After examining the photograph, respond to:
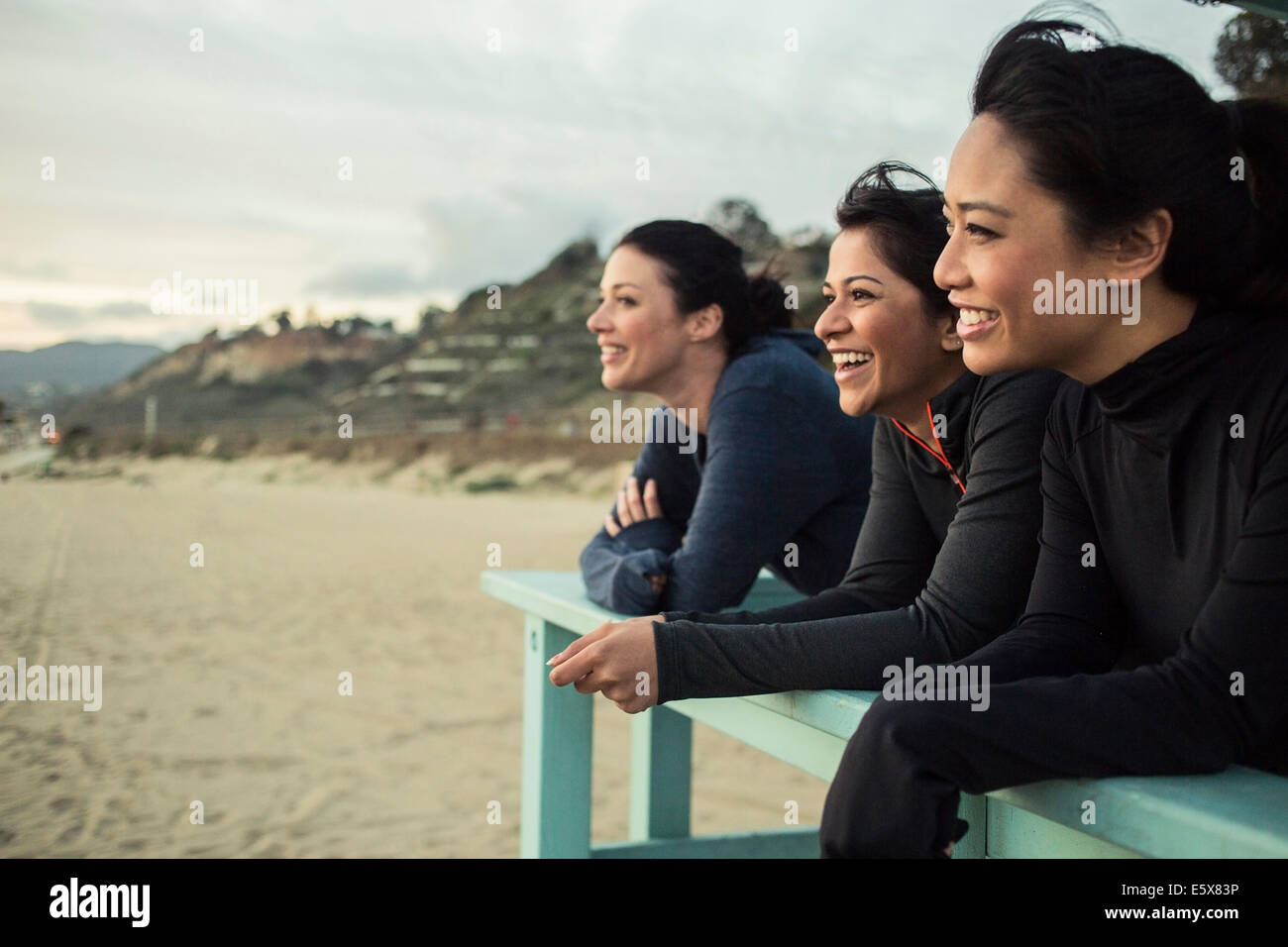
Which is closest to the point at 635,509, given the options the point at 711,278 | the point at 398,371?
the point at 711,278

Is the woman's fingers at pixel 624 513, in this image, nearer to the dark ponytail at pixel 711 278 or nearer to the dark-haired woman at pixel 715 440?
the dark-haired woman at pixel 715 440

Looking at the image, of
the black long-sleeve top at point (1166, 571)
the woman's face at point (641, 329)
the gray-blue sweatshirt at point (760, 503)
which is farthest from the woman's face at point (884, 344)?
the woman's face at point (641, 329)

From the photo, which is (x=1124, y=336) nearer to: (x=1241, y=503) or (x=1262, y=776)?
(x=1241, y=503)

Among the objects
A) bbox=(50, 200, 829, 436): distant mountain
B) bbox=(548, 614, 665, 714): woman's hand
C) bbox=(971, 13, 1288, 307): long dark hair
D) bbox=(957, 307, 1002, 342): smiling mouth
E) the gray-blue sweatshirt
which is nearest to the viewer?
bbox=(971, 13, 1288, 307): long dark hair

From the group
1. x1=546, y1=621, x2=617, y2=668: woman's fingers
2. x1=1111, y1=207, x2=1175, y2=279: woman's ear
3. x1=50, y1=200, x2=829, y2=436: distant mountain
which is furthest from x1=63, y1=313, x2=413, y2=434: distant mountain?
x1=1111, y1=207, x2=1175, y2=279: woman's ear

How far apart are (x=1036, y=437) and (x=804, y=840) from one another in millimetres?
1841

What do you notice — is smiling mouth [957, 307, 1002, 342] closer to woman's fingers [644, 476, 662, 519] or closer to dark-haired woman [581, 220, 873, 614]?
dark-haired woman [581, 220, 873, 614]

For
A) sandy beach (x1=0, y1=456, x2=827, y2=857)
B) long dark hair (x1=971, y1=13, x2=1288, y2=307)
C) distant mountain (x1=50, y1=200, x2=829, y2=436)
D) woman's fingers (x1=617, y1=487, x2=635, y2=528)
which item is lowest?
sandy beach (x1=0, y1=456, x2=827, y2=857)

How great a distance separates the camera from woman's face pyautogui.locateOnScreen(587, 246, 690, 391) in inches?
96.7

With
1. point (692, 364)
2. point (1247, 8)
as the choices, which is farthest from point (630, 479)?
point (1247, 8)
